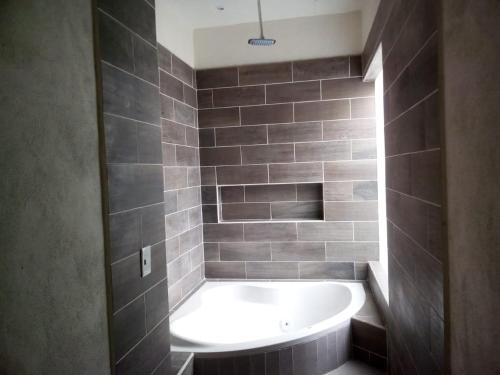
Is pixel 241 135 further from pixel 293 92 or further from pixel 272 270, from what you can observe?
pixel 272 270

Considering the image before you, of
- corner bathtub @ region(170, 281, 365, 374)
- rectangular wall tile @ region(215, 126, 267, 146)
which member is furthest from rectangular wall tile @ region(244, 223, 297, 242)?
rectangular wall tile @ region(215, 126, 267, 146)

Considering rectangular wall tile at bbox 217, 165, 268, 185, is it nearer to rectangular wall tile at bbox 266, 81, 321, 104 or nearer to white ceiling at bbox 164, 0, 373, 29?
rectangular wall tile at bbox 266, 81, 321, 104

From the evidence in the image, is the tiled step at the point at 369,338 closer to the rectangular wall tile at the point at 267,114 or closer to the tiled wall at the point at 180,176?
the tiled wall at the point at 180,176

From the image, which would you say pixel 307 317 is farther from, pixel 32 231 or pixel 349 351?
pixel 32 231

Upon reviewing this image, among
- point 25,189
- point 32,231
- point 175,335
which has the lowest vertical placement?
point 175,335

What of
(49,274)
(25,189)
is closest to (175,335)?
(49,274)

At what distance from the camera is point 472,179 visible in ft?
2.78

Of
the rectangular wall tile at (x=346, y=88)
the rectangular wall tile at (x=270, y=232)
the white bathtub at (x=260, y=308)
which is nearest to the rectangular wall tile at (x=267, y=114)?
the rectangular wall tile at (x=346, y=88)

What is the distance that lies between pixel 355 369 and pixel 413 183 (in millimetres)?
1762

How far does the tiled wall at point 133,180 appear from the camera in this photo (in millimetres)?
1236

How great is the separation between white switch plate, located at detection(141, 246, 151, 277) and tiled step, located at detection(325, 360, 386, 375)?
1.75m

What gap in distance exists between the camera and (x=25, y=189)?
0.97m

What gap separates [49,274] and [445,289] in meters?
1.22

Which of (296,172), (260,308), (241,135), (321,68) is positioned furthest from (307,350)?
(321,68)
